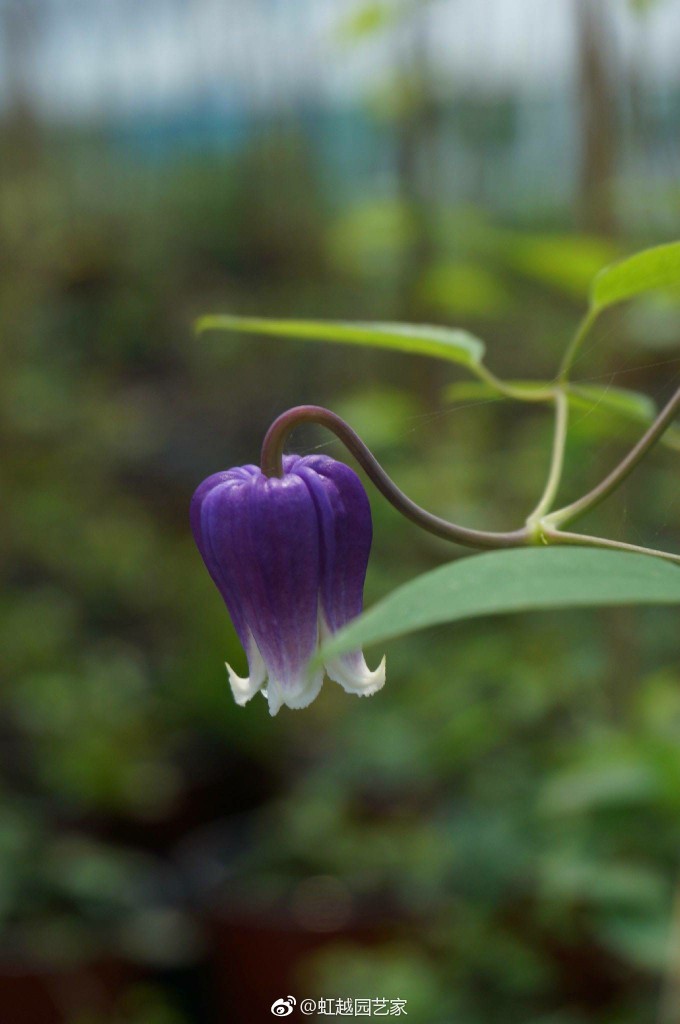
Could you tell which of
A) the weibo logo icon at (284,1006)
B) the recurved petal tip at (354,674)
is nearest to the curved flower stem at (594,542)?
the recurved petal tip at (354,674)

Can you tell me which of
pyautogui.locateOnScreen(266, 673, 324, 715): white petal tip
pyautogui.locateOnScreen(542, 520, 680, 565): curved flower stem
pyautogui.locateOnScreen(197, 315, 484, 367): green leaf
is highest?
pyautogui.locateOnScreen(197, 315, 484, 367): green leaf

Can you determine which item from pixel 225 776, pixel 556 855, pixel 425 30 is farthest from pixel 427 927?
pixel 425 30

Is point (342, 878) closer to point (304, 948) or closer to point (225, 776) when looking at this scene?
point (304, 948)

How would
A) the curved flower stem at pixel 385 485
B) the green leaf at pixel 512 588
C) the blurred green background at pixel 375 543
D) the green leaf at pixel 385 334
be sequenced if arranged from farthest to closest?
the blurred green background at pixel 375 543 → the green leaf at pixel 385 334 → the curved flower stem at pixel 385 485 → the green leaf at pixel 512 588

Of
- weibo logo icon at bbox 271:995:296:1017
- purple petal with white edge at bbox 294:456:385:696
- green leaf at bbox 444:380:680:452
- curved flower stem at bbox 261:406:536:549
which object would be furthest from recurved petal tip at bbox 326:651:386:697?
weibo logo icon at bbox 271:995:296:1017

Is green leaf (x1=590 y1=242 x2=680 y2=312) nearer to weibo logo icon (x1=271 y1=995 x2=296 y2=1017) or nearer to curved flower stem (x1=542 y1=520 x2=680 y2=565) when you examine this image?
curved flower stem (x1=542 y1=520 x2=680 y2=565)

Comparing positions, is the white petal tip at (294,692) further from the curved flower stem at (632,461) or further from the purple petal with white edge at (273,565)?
the curved flower stem at (632,461)
